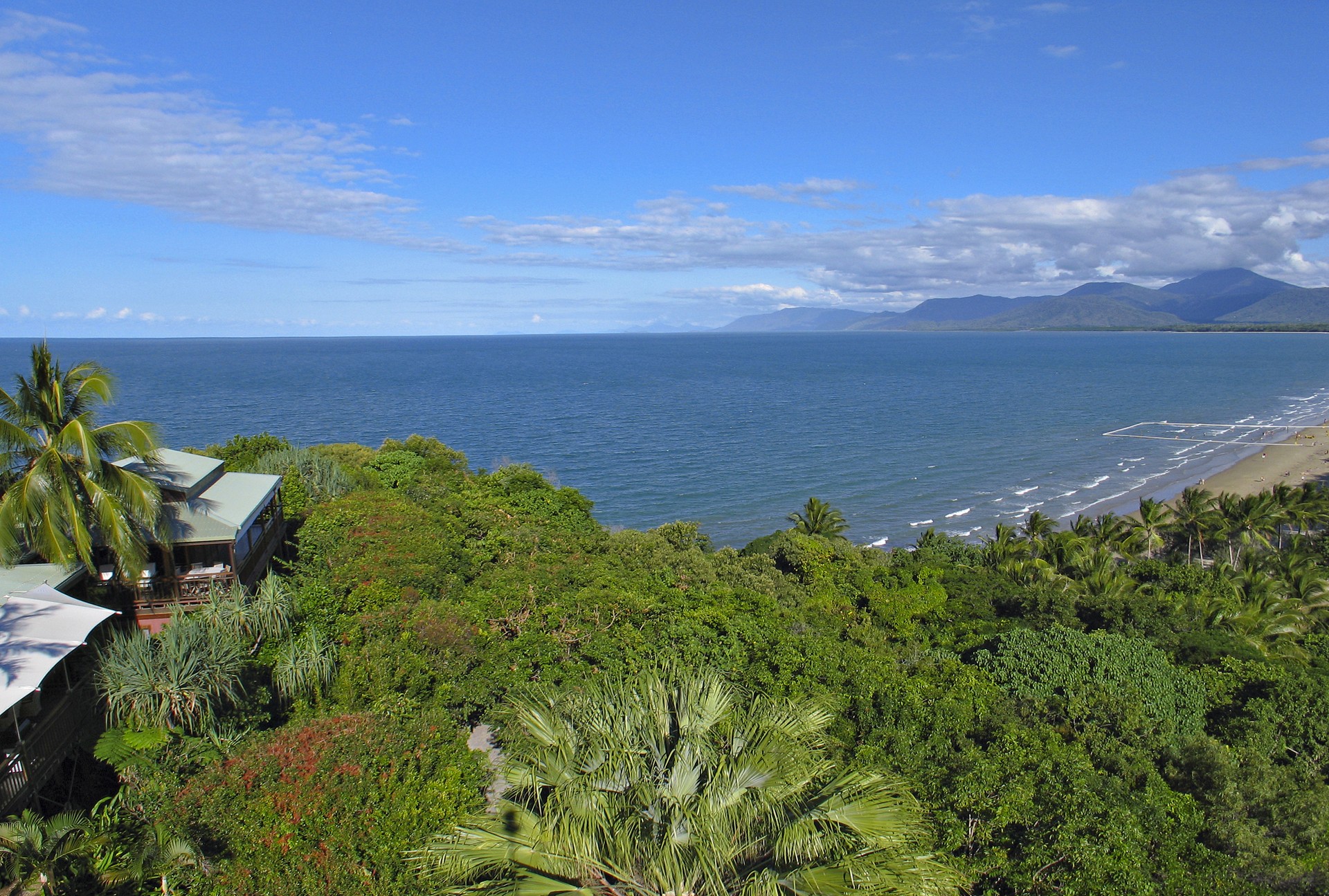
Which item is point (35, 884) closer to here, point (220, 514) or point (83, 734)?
point (83, 734)

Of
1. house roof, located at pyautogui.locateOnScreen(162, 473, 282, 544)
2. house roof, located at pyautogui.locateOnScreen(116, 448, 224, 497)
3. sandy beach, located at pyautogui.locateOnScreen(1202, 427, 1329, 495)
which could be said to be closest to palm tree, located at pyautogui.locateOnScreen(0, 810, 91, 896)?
house roof, located at pyautogui.locateOnScreen(162, 473, 282, 544)

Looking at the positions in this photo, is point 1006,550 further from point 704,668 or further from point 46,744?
point 46,744

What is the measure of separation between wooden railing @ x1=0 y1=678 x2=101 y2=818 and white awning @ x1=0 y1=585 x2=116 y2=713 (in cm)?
100

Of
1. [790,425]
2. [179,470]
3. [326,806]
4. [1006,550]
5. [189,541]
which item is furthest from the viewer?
[790,425]

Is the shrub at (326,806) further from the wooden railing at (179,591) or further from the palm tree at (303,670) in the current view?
the wooden railing at (179,591)

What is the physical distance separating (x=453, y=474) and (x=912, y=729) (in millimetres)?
25437

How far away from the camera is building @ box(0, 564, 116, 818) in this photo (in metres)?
10.2

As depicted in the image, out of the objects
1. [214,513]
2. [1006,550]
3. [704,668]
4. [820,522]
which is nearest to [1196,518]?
[1006,550]

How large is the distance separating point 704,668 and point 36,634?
9553 mm

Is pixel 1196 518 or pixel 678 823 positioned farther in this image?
pixel 1196 518

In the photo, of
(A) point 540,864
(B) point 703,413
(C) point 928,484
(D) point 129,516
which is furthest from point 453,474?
(B) point 703,413

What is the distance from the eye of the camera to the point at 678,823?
645 centimetres

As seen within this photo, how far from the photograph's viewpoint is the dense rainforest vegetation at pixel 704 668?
28.3 ft

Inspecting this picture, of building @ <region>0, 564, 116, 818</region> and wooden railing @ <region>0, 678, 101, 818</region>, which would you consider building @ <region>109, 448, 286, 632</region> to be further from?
wooden railing @ <region>0, 678, 101, 818</region>
